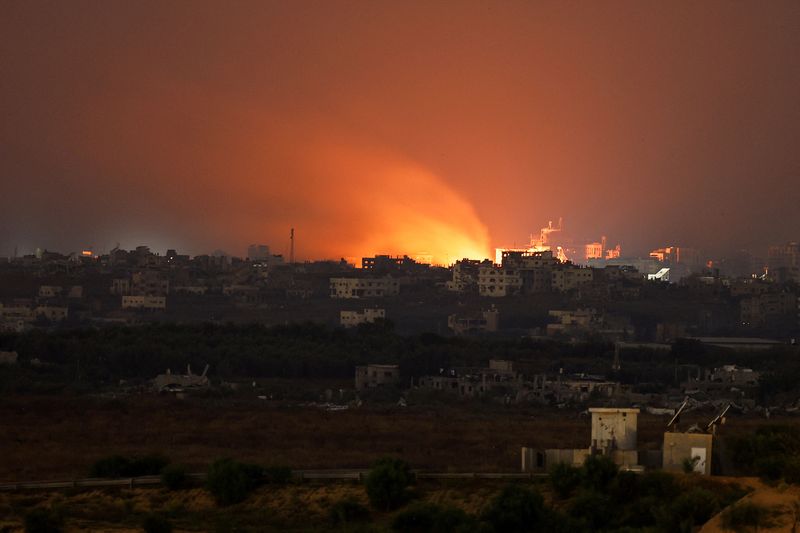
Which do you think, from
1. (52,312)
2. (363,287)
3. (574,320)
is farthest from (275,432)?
(363,287)

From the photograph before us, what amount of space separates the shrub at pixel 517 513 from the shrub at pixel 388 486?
1.43 m

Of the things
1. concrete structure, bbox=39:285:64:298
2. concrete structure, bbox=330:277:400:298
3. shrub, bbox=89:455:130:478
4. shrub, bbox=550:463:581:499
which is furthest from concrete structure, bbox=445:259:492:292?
shrub, bbox=550:463:581:499

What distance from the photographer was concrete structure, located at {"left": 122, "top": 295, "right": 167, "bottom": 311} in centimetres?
7681

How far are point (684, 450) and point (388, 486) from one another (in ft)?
11.3

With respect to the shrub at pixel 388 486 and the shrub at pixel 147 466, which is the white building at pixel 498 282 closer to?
the shrub at pixel 147 466

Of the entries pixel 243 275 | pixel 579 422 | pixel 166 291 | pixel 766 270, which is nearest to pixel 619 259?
pixel 766 270

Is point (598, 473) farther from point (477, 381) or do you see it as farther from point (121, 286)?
point (121, 286)

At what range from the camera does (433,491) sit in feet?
68.3

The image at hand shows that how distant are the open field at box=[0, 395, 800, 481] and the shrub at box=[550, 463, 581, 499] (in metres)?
2.43

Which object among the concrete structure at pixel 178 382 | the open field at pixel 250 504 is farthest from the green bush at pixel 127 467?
the concrete structure at pixel 178 382

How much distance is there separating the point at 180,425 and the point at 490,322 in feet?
129

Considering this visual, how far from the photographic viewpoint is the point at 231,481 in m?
21.2

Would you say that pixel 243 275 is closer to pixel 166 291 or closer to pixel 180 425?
pixel 166 291

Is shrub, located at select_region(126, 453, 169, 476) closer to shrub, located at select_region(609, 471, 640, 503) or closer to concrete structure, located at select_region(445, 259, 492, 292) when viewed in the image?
shrub, located at select_region(609, 471, 640, 503)
